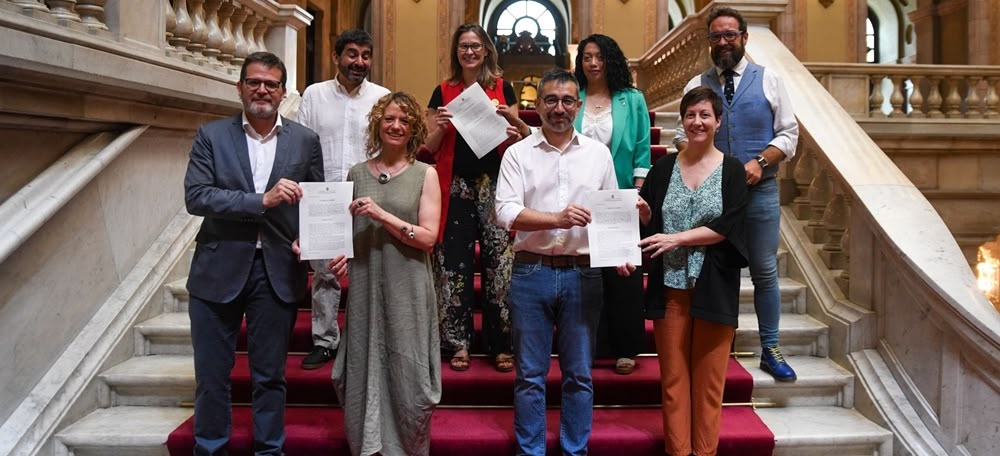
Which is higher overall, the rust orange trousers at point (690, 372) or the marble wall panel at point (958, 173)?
the marble wall panel at point (958, 173)

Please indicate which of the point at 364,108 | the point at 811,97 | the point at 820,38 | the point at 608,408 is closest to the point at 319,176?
the point at 364,108

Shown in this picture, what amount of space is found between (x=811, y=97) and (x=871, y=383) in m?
1.85

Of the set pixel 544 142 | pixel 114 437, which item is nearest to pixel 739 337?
pixel 544 142

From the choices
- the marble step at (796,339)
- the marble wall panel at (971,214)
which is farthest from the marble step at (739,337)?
the marble wall panel at (971,214)

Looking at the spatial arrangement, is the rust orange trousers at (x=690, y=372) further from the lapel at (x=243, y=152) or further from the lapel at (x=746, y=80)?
the lapel at (x=243, y=152)

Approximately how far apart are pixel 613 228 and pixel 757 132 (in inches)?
46.0

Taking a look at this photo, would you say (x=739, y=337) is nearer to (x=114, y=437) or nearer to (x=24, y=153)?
(x=114, y=437)

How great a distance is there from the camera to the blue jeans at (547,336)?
284 centimetres

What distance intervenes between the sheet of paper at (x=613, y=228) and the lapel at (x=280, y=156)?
122cm

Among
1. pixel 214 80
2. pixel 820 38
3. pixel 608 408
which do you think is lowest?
pixel 608 408

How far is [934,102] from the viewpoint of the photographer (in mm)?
7219

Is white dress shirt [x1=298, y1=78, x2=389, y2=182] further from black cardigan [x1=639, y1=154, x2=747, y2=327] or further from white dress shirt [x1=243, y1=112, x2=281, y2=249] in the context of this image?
black cardigan [x1=639, y1=154, x2=747, y2=327]

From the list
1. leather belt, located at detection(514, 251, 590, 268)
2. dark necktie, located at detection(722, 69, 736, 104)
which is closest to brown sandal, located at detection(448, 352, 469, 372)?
leather belt, located at detection(514, 251, 590, 268)

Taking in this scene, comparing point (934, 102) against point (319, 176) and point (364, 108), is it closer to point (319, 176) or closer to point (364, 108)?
point (364, 108)
